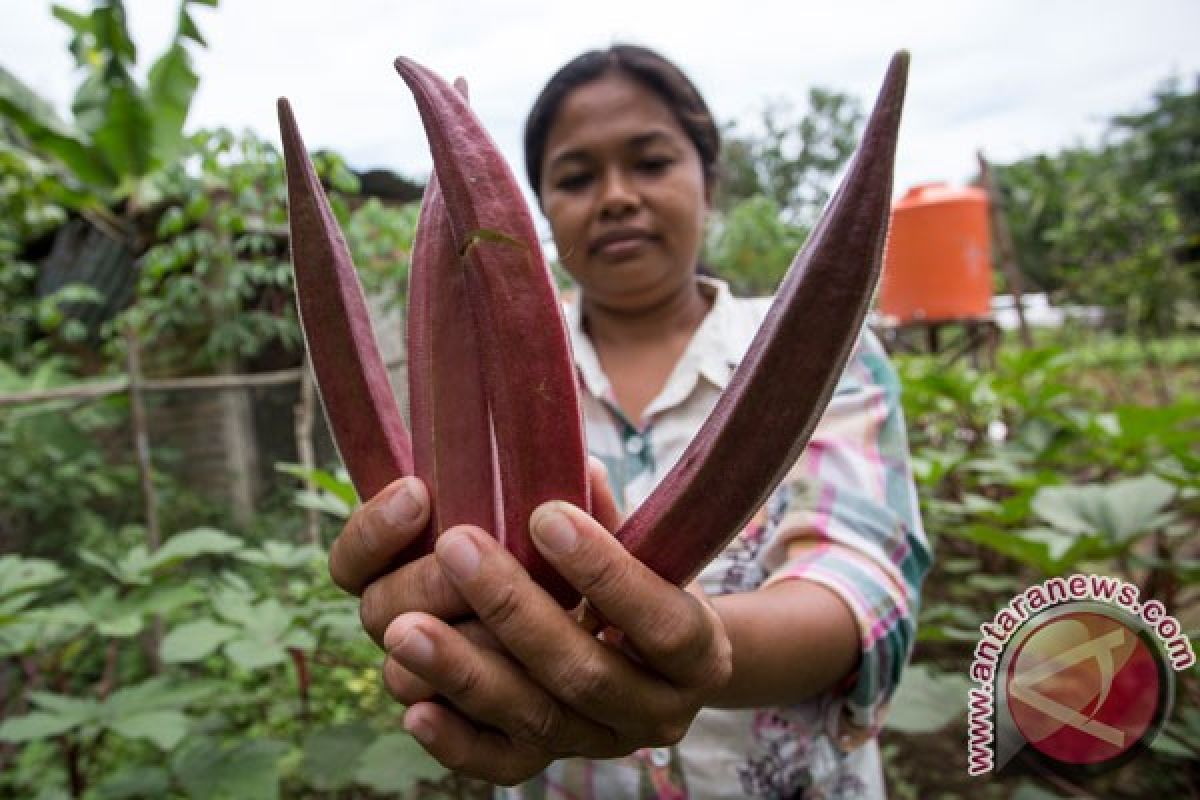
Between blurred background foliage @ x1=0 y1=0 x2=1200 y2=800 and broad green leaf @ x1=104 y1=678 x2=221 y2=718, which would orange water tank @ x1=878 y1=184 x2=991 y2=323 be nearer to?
blurred background foliage @ x1=0 y1=0 x2=1200 y2=800

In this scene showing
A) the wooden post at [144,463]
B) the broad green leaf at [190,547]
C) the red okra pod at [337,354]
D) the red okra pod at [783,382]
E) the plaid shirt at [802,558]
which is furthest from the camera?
the wooden post at [144,463]

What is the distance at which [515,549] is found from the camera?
0.59m

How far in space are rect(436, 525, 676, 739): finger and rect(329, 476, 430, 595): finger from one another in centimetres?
5

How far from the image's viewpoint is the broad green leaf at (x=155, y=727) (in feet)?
4.16

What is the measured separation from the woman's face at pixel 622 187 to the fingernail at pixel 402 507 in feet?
2.24

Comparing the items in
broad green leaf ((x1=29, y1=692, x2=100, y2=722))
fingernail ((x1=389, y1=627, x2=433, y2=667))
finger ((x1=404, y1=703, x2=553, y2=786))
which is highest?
fingernail ((x1=389, y1=627, x2=433, y2=667))

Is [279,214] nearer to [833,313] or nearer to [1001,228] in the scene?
[833,313]

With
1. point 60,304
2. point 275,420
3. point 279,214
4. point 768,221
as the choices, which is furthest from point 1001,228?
point 60,304

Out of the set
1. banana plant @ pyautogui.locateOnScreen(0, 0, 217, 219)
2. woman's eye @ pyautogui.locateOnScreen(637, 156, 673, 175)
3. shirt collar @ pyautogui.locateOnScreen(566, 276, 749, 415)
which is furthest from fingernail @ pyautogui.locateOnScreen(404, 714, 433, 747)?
banana plant @ pyautogui.locateOnScreen(0, 0, 217, 219)

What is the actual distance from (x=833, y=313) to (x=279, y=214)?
3.08 metres

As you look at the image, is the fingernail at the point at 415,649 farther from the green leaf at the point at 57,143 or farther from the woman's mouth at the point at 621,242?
the green leaf at the point at 57,143

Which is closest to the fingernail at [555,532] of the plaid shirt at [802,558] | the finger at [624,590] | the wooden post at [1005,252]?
the finger at [624,590]

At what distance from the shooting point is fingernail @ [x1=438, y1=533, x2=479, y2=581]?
54cm

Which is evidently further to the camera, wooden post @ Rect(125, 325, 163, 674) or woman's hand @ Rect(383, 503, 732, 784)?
wooden post @ Rect(125, 325, 163, 674)
